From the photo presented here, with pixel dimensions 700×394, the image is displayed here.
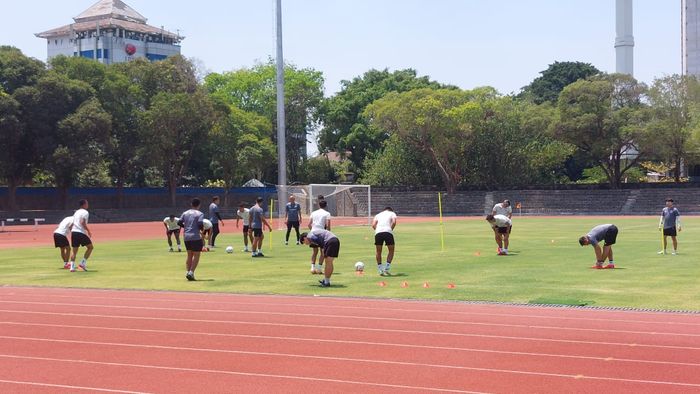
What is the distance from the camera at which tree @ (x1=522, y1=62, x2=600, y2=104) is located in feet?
335

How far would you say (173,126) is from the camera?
6906 centimetres

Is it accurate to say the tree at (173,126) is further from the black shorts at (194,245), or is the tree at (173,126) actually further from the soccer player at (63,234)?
the black shorts at (194,245)

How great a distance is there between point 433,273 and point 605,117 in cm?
5589

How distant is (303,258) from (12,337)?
14.6 meters

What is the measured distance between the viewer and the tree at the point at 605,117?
7231cm

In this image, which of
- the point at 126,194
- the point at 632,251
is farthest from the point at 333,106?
the point at 632,251

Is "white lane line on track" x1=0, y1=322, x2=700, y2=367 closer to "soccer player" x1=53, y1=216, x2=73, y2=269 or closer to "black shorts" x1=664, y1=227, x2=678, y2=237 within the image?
"soccer player" x1=53, y1=216, x2=73, y2=269

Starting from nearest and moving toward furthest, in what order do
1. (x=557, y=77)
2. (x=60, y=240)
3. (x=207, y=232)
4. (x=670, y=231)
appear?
(x=60, y=240)
(x=670, y=231)
(x=207, y=232)
(x=557, y=77)

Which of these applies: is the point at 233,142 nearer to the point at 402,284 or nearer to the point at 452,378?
the point at 402,284

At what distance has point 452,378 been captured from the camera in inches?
379

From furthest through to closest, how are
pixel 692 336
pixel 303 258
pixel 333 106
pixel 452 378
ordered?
pixel 333 106 < pixel 303 258 < pixel 692 336 < pixel 452 378

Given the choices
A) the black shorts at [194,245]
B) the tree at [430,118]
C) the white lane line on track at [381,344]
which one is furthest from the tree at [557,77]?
the white lane line on track at [381,344]

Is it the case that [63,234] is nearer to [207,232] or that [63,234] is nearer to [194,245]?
[194,245]

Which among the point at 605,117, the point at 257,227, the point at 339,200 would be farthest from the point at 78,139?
the point at 605,117
